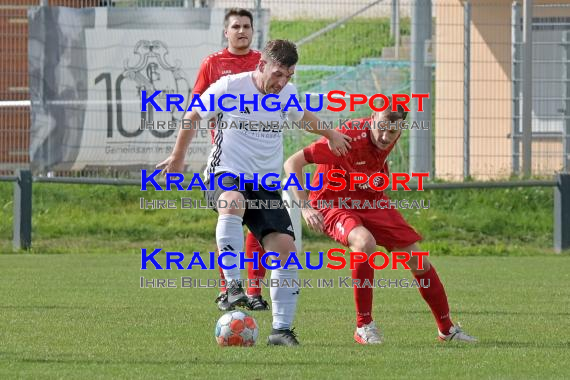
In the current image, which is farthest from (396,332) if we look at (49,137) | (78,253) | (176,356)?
(49,137)

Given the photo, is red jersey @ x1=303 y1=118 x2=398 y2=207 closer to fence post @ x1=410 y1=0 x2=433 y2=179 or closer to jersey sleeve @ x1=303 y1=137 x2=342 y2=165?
jersey sleeve @ x1=303 y1=137 x2=342 y2=165

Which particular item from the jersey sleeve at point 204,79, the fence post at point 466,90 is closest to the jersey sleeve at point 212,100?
the jersey sleeve at point 204,79

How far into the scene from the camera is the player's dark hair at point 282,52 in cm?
766

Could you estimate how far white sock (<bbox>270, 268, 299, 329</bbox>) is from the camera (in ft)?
25.2

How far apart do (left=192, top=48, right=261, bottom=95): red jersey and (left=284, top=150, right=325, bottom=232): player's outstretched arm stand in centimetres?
191

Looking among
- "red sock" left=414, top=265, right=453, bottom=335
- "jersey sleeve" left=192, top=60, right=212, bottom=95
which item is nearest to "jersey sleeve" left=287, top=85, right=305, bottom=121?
"red sock" left=414, top=265, right=453, bottom=335

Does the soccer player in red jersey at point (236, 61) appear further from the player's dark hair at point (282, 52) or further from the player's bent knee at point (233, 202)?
the player's dark hair at point (282, 52)

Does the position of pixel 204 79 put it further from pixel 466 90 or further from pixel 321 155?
pixel 466 90

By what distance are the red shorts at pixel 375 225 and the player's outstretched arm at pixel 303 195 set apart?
13cm

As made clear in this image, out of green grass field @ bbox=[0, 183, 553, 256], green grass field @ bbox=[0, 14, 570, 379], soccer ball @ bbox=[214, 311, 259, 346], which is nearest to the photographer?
green grass field @ bbox=[0, 14, 570, 379]

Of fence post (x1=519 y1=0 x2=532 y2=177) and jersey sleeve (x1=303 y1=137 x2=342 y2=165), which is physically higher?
fence post (x1=519 y1=0 x2=532 y2=177)

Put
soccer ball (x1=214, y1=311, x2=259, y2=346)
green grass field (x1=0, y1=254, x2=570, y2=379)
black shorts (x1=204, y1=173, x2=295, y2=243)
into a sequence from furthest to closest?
black shorts (x1=204, y1=173, x2=295, y2=243) → soccer ball (x1=214, y1=311, x2=259, y2=346) → green grass field (x1=0, y1=254, x2=570, y2=379)

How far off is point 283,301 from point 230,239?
24.3 inches

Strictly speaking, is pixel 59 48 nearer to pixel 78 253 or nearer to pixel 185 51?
pixel 185 51
